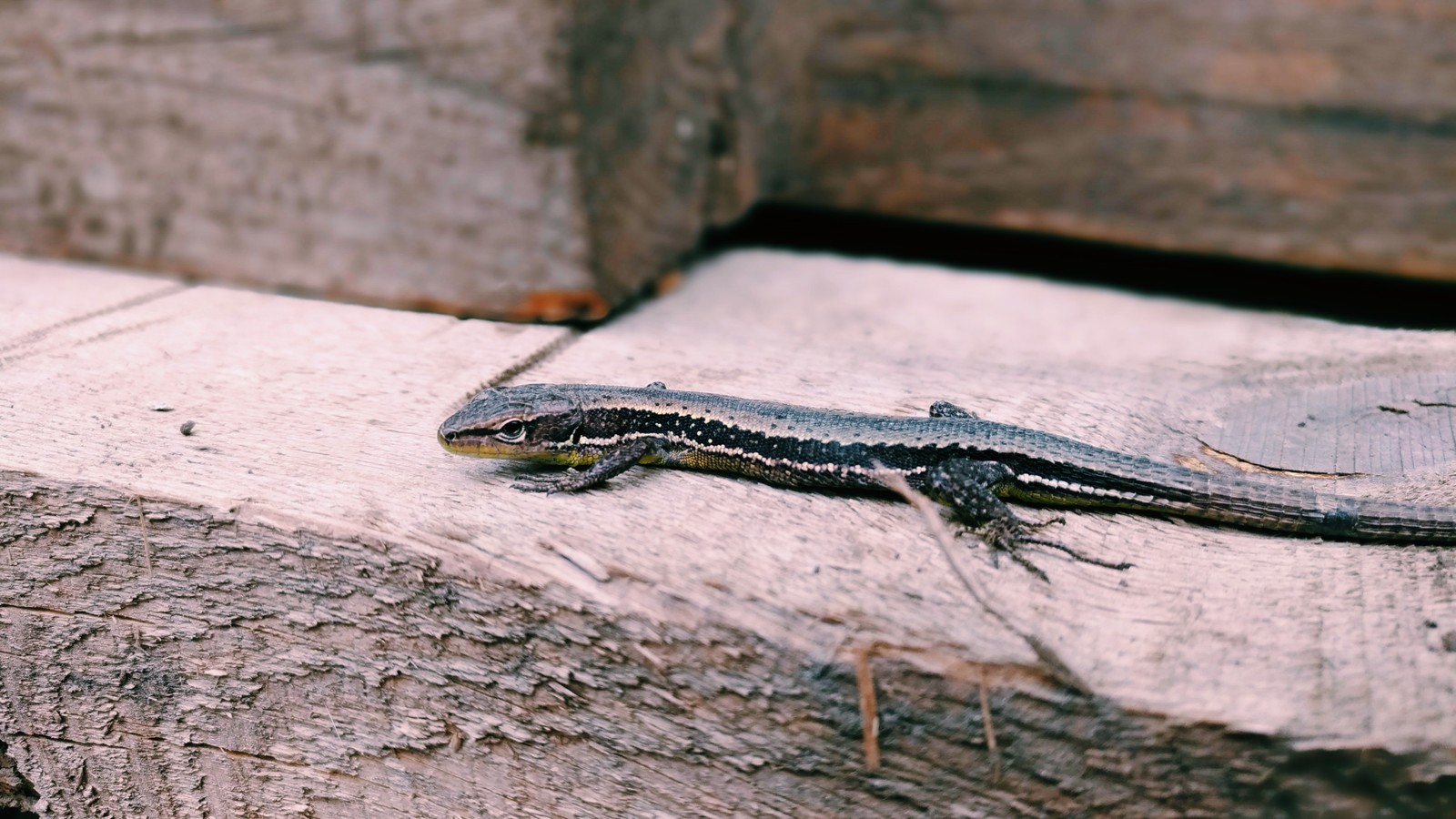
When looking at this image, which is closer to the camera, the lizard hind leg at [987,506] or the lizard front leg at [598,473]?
the lizard hind leg at [987,506]

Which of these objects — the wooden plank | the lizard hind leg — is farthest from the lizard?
the wooden plank

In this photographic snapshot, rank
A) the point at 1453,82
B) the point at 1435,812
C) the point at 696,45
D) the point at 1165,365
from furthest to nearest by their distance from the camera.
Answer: the point at 696,45 → the point at 1453,82 → the point at 1165,365 → the point at 1435,812

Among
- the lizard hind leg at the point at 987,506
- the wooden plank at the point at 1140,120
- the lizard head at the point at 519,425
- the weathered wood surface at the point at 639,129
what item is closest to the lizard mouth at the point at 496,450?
the lizard head at the point at 519,425

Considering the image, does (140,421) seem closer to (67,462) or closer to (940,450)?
(67,462)

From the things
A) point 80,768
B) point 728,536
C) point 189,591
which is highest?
point 728,536

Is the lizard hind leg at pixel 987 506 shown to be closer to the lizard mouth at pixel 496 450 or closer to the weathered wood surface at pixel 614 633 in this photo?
the weathered wood surface at pixel 614 633

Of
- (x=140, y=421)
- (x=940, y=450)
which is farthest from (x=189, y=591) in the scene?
(x=940, y=450)

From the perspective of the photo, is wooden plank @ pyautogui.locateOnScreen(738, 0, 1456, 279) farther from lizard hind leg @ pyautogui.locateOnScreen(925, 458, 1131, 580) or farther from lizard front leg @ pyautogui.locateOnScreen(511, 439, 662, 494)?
lizard front leg @ pyautogui.locateOnScreen(511, 439, 662, 494)
